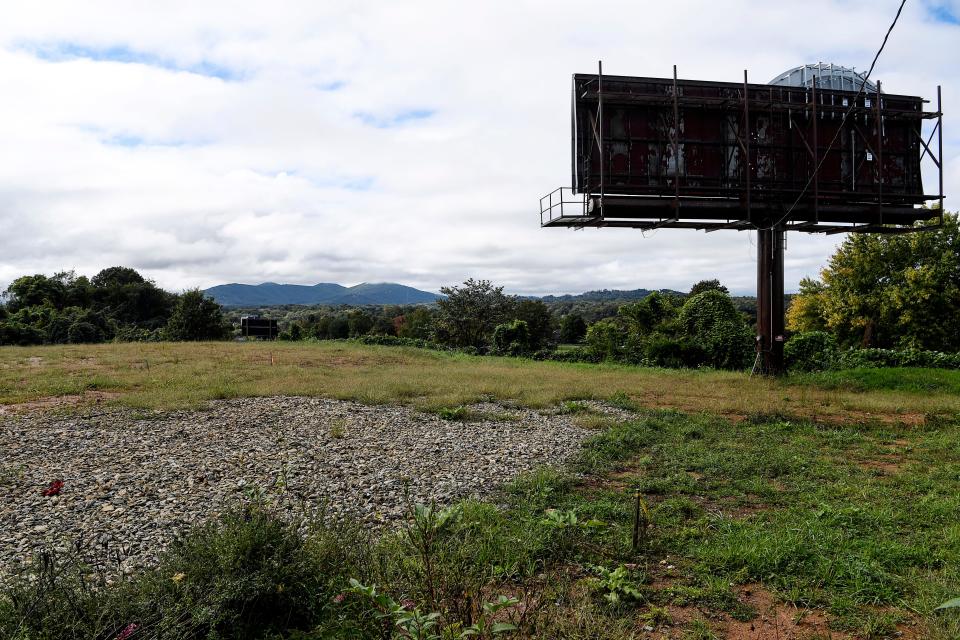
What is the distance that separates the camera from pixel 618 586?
4.39 meters

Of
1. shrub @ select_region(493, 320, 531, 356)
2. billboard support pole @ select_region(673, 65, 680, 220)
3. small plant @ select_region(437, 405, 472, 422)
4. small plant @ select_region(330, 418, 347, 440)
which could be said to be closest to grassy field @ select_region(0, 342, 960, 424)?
small plant @ select_region(437, 405, 472, 422)

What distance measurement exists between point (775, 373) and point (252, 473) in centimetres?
1732

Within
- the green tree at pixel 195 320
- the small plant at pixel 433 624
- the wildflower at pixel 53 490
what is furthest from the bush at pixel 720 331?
the green tree at pixel 195 320

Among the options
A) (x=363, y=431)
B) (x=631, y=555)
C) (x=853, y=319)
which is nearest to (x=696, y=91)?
(x=363, y=431)

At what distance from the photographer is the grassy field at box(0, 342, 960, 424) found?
14234 millimetres

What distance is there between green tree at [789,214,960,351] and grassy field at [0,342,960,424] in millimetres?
17197

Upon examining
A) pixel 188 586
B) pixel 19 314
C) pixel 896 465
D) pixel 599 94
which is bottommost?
pixel 896 465

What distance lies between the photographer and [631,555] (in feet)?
17.0

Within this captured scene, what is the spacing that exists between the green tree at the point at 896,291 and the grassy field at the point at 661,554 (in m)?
25.6

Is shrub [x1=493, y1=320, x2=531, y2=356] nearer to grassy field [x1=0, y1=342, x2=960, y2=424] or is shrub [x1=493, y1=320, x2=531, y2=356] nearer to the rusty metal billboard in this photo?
grassy field [x1=0, y1=342, x2=960, y2=424]

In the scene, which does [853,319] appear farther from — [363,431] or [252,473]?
[252,473]

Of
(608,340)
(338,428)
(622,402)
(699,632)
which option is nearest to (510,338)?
(608,340)

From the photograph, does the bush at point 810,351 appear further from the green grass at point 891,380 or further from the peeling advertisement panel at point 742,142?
the peeling advertisement panel at point 742,142

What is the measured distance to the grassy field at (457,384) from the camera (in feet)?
46.7
